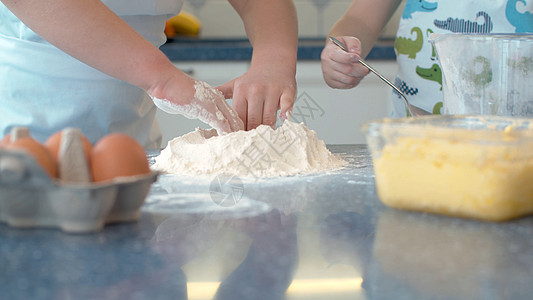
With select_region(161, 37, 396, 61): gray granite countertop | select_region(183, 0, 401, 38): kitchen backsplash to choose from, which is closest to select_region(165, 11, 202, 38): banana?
select_region(183, 0, 401, 38): kitchen backsplash

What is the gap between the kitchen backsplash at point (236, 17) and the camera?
2.66 meters

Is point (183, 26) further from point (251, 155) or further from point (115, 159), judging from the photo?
point (115, 159)

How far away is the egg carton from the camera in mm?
451

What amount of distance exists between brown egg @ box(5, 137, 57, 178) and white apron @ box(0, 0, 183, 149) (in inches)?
24.6

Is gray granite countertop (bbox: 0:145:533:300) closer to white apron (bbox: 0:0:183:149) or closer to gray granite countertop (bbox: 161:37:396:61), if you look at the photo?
white apron (bbox: 0:0:183:149)

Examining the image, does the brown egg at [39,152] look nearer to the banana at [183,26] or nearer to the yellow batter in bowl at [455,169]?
the yellow batter in bowl at [455,169]

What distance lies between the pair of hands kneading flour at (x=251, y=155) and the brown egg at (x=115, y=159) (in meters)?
0.29

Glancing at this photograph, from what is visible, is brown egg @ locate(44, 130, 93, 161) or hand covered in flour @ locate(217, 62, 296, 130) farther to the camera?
hand covered in flour @ locate(217, 62, 296, 130)

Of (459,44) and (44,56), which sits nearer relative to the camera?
(459,44)

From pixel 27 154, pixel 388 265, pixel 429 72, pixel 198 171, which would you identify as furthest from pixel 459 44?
pixel 27 154

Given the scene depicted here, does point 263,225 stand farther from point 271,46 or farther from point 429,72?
point 429,72

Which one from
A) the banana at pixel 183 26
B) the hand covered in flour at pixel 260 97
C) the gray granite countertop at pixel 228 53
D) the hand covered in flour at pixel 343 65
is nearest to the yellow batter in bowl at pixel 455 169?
the hand covered in flour at pixel 260 97

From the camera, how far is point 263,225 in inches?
21.1

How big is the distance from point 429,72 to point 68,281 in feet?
3.17
